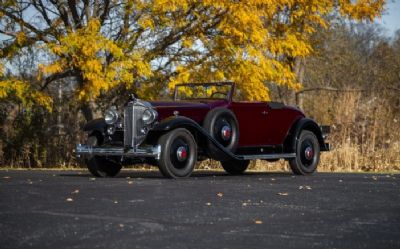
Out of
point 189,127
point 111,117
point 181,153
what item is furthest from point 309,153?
point 111,117

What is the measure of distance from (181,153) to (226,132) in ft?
3.59

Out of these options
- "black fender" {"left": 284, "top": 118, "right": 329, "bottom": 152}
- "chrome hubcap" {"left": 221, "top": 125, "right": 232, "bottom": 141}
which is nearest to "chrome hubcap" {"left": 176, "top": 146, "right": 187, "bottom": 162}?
"chrome hubcap" {"left": 221, "top": 125, "right": 232, "bottom": 141}

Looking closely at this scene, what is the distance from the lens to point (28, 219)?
5.94m

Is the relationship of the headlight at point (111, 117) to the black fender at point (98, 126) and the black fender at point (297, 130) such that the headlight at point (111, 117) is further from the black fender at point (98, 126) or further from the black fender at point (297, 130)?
the black fender at point (297, 130)

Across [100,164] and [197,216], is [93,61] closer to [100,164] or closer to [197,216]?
[100,164]

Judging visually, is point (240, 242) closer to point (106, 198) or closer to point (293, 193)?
point (106, 198)

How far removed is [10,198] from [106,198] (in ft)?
3.23

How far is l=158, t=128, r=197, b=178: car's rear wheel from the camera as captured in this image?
10.8 m

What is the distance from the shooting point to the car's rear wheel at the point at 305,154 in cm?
1295

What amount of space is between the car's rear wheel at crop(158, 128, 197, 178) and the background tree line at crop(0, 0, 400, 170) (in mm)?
4680

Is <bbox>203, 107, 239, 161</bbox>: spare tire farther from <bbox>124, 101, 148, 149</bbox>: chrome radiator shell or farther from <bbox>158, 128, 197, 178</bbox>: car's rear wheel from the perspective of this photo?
<bbox>124, 101, 148, 149</bbox>: chrome radiator shell

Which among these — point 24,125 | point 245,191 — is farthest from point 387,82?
point 245,191

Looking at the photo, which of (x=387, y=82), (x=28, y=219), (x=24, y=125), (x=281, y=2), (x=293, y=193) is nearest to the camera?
(x=28, y=219)

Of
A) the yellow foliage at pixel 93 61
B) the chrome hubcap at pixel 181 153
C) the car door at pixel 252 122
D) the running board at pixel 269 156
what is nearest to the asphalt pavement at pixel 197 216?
the chrome hubcap at pixel 181 153
